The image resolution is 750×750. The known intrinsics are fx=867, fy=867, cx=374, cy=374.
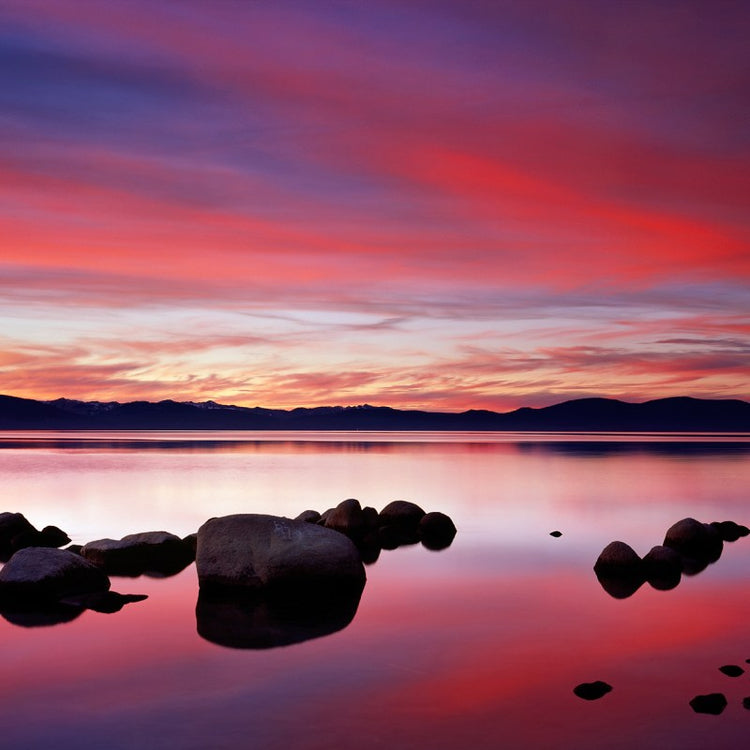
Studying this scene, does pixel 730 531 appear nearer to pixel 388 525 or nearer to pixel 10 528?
pixel 388 525

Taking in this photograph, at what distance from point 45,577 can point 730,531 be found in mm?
18048

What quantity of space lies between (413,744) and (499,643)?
13.7 ft

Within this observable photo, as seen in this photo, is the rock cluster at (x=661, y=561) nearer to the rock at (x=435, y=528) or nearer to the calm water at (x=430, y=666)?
the calm water at (x=430, y=666)

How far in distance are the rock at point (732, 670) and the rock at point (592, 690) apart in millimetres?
1654

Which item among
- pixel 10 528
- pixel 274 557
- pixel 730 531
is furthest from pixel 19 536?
pixel 730 531

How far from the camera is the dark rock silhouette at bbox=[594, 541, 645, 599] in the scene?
54.8 ft

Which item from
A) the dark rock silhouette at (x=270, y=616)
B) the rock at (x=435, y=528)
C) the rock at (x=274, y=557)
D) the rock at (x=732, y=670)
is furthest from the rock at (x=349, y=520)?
the rock at (x=732, y=670)

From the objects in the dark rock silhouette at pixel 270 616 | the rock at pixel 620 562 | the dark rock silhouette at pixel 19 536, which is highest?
the dark rock silhouette at pixel 19 536

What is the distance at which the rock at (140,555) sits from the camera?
1838 centimetres

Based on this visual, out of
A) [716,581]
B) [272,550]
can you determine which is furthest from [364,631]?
[716,581]

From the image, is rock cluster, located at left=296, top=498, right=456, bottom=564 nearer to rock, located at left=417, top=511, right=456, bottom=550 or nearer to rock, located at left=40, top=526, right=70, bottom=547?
rock, located at left=417, top=511, right=456, bottom=550

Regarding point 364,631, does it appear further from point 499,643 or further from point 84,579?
point 84,579

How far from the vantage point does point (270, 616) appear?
13.7 meters

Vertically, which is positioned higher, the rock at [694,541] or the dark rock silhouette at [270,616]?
the rock at [694,541]
